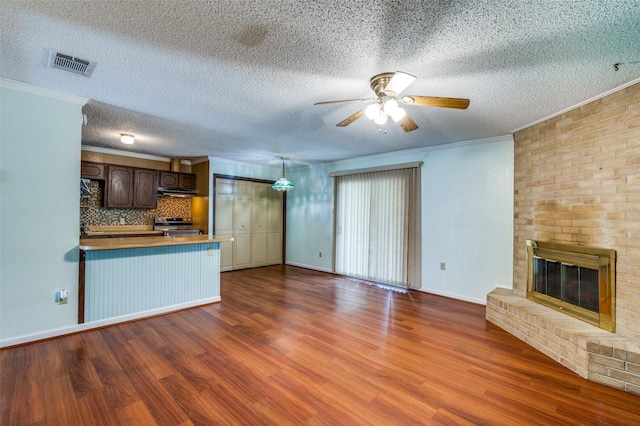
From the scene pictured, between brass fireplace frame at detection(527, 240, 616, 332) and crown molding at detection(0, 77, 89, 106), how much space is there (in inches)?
208

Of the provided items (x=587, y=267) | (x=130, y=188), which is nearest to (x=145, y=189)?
(x=130, y=188)

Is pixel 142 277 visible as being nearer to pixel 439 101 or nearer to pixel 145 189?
pixel 145 189

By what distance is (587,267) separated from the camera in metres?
2.71

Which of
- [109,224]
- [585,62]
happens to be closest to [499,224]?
[585,62]

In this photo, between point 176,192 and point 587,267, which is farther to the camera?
point 176,192

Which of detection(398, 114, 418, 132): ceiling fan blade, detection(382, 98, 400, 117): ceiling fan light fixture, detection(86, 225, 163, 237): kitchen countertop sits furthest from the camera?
detection(86, 225, 163, 237): kitchen countertop

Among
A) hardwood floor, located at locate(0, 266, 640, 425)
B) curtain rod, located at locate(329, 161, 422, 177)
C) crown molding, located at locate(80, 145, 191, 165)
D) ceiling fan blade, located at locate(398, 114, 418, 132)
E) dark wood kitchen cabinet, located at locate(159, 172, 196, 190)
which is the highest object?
crown molding, located at locate(80, 145, 191, 165)

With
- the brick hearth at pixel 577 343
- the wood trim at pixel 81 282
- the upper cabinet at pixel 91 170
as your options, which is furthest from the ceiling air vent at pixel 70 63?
the brick hearth at pixel 577 343

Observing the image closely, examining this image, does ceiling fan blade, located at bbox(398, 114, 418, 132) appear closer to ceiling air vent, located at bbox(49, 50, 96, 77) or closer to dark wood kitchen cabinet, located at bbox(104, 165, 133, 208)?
ceiling air vent, located at bbox(49, 50, 96, 77)

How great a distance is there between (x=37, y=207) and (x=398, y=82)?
3511 millimetres

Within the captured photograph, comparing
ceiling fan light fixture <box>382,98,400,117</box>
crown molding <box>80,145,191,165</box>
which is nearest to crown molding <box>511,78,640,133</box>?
ceiling fan light fixture <box>382,98,400,117</box>

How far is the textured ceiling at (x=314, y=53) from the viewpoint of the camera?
1.57 m

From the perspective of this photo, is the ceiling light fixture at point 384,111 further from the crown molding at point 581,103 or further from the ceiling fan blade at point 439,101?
the crown molding at point 581,103

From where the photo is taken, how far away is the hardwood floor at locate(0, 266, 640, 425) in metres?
1.80
